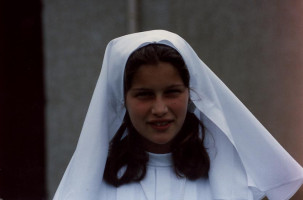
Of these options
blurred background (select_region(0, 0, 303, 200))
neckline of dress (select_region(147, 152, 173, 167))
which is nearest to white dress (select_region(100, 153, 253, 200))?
neckline of dress (select_region(147, 152, 173, 167))

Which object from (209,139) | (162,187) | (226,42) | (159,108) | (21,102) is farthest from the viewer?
(21,102)

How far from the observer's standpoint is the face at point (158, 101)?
8.19ft

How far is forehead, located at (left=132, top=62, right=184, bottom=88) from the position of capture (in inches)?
98.7

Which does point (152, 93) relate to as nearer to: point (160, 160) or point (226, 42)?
point (160, 160)

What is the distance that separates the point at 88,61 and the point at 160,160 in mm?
2979

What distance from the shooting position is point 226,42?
532cm

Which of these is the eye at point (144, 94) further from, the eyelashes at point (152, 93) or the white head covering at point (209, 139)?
the white head covering at point (209, 139)

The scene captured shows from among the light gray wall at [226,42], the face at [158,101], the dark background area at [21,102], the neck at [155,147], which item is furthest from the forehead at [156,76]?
the dark background area at [21,102]

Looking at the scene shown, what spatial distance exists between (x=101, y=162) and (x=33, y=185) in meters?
3.33

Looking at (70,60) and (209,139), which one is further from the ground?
(209,139)

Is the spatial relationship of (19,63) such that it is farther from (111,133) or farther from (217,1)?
(111,133)

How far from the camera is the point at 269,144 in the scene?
287 cm

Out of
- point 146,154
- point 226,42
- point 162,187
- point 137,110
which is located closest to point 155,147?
point 146,154

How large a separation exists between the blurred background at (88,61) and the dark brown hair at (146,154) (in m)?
2.61
